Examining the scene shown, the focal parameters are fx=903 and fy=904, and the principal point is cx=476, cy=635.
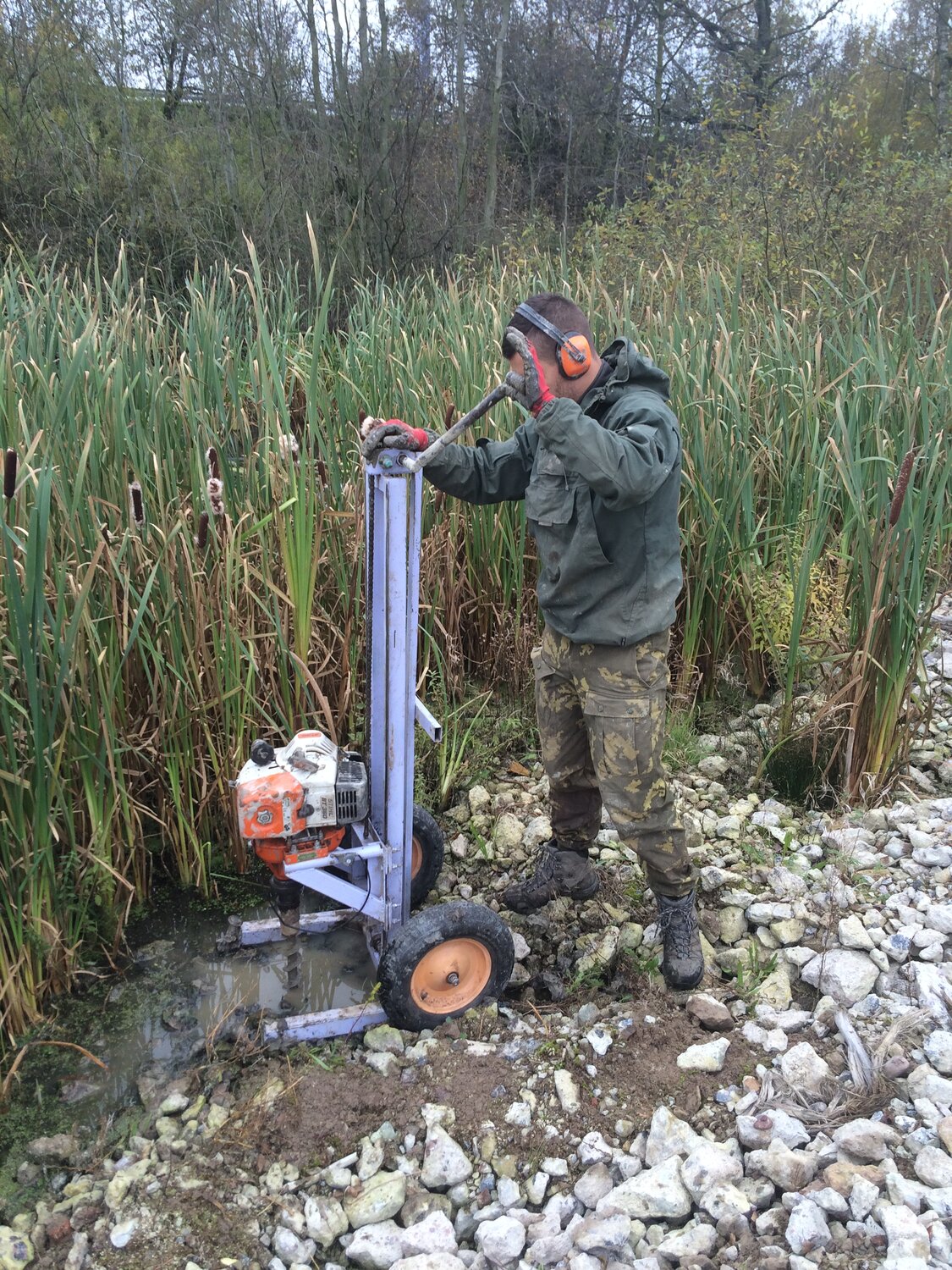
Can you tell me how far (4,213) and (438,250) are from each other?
427 cm

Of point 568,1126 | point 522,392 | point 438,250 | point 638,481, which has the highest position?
point 438,250

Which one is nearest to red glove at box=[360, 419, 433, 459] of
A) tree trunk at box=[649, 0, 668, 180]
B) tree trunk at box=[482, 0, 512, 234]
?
tree trunk at box=[482, 0, 512, 234]

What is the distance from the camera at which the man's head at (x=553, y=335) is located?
2240 mm

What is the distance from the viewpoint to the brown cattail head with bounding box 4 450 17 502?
1882mm

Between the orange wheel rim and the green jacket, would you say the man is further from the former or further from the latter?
the orange wheel rim

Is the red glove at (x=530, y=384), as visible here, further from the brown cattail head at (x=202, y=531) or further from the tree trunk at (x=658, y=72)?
the tree trunk at (x=658, y=72)

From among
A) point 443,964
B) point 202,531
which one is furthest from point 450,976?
point 202,531

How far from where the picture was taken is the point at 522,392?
2068 millimetres

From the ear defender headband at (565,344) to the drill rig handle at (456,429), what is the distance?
0.21 m

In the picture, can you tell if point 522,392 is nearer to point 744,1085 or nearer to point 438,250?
point 744,1085

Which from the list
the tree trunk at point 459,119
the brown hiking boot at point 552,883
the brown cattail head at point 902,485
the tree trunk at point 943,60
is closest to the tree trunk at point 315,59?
the tree trunk at point 459,119

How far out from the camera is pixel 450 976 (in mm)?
2385

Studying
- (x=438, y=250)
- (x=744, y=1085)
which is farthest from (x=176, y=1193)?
(x=438, y=250)

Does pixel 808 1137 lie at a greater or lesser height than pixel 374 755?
lesser
